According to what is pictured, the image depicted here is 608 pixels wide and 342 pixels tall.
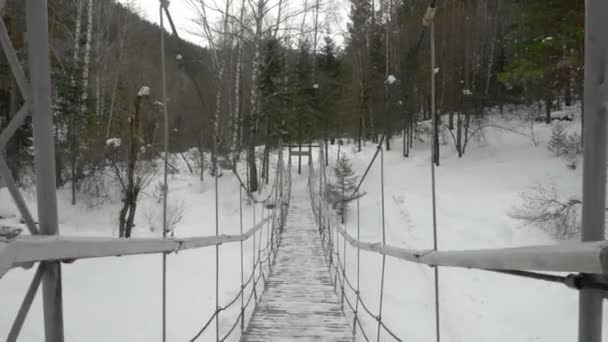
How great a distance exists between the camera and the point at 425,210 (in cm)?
948

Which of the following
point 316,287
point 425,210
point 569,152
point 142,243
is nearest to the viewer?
point 142,243

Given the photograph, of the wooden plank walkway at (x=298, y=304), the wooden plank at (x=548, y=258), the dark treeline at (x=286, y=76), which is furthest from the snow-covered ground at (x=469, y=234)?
the wooden plank at (x=548, y=258)

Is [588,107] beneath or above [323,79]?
beneath

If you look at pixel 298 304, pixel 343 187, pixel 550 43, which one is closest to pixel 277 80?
pixel 343 187

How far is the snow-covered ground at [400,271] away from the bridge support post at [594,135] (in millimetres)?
2650

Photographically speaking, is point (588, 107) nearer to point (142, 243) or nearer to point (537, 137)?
point (142, 243)

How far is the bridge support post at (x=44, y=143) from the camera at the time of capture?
26.0 inches

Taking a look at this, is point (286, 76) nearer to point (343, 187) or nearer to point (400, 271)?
point (343, 187)

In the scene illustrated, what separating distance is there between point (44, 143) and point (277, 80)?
1338 centimetres

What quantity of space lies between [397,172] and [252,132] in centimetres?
484

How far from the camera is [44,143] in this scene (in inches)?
26.5

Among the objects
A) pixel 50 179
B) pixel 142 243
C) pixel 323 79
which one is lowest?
pixel 142 243

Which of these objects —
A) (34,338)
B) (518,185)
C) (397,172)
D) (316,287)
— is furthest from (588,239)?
(397,172)

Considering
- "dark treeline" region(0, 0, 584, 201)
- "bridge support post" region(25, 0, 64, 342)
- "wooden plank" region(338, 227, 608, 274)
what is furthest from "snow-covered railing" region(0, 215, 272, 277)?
"dark treeline" region(0, 0, 584, 201)
